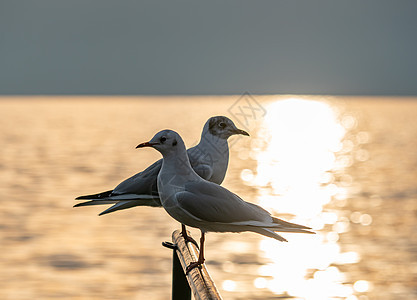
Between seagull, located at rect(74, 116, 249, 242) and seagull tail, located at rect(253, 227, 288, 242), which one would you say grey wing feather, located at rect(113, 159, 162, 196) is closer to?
seagull, located at rect(74, 116, 249, 242)

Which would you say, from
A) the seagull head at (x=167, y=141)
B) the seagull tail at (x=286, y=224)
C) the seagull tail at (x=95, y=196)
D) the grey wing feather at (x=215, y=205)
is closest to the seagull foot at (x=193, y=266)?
the grey wing feather at (x=215, y=205)

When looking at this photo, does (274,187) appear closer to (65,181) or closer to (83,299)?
(65,181)

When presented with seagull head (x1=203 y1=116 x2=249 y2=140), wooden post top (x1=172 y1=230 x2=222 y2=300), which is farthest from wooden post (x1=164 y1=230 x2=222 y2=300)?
seagull head (x1=203 y1=116 x2=249 y2=140)

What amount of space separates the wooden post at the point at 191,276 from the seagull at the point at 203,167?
1.90 feet

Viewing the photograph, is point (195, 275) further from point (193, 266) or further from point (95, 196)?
point (95, 196)

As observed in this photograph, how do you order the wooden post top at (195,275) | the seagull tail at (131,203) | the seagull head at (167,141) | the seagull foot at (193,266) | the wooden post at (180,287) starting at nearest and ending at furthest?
1. the seagull head at (167,141)
2. the wooden post top at (195,275)
3. the seagull tail at (131,203)
4. the seagull foot at (193,266)
5. the wooden post at (180,287)

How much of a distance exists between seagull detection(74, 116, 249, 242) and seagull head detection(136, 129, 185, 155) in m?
0.66

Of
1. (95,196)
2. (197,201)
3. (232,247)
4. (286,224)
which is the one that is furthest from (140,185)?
(232,247)

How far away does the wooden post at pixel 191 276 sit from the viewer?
3.91 meters

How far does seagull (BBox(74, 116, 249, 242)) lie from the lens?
14.0 ft

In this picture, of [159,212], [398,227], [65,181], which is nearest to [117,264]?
[159,212]

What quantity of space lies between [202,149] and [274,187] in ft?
118

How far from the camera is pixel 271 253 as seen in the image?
22000mm

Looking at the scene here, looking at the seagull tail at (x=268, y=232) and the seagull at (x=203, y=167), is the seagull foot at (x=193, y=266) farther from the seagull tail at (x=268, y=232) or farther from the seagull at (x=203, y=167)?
the seagull tail at (x=268, y=232)
